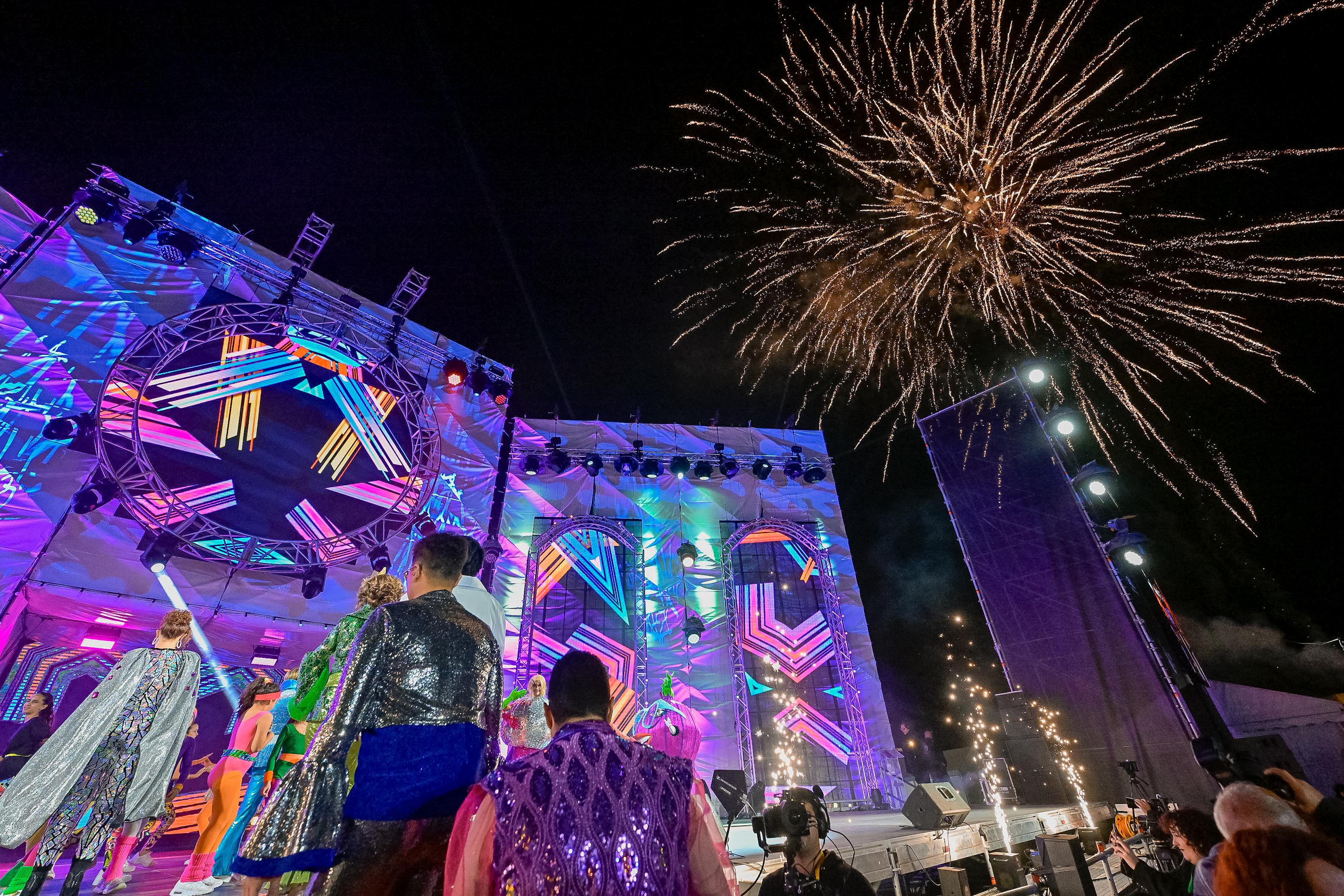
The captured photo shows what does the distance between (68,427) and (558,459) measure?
6073mm

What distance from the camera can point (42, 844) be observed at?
110 inches

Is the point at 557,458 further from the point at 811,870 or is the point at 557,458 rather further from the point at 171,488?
the point at 811,870

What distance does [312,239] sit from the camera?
747cm

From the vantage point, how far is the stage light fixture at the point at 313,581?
7047 mm

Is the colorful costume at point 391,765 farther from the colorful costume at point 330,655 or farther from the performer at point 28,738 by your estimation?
the performer at point 28,738

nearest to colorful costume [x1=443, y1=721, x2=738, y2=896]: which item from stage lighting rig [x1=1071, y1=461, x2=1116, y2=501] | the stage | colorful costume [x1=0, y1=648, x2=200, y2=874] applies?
the stage

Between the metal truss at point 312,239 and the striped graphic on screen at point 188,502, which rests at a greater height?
the metal truss at point 312,239

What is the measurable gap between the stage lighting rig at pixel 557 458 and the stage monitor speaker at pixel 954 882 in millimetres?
7802

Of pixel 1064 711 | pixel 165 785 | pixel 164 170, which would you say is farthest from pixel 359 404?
pixel 1064 711

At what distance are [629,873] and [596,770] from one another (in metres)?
0.21

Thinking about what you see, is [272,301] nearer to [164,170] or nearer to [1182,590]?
[164,170]

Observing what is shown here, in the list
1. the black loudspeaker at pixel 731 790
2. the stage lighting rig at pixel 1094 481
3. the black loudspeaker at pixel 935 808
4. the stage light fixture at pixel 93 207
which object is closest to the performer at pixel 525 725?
the black loudspeaker at pixel 731 790

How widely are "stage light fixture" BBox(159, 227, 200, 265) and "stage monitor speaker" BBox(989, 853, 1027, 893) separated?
1109 centimetres

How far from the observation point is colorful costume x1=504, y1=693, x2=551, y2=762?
14.0 ft
